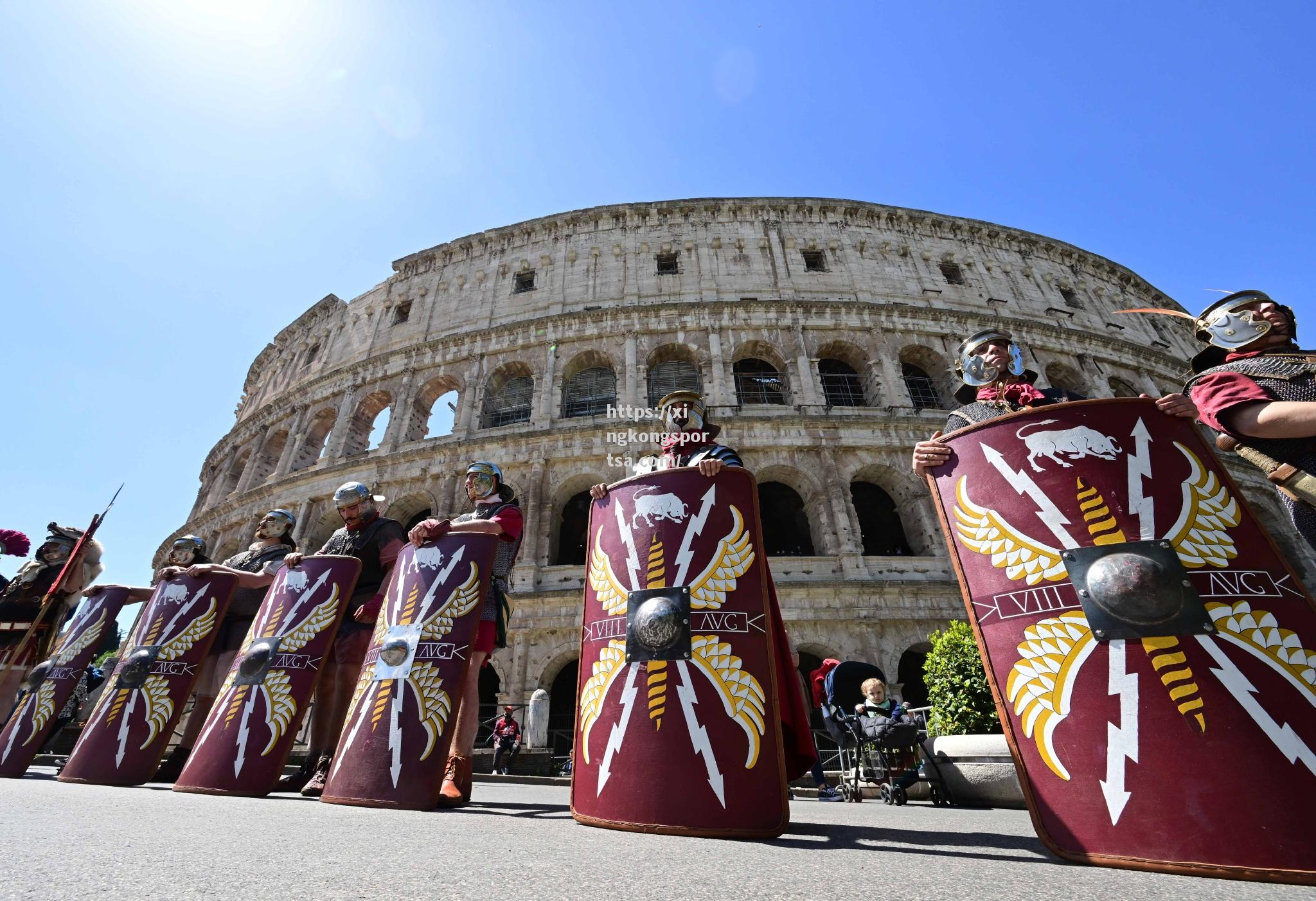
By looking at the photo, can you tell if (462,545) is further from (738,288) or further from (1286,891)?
(738,288)

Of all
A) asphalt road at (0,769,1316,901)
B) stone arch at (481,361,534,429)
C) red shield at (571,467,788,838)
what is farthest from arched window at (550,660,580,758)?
asphalt road at (0,769,1316,901)

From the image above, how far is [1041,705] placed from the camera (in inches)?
85.6

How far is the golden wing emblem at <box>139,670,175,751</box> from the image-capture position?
4.43 metres

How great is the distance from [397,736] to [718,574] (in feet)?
6.96

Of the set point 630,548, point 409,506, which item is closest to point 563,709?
point 409,506

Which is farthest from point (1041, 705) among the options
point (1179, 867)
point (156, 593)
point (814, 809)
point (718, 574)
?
Answer: point (156, 593)

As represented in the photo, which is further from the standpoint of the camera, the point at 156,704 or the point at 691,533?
the point at 156,704

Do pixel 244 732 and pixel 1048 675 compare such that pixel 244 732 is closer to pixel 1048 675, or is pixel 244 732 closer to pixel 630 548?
pixel 630 548

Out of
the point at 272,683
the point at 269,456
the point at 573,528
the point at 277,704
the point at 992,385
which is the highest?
the point at 269,456

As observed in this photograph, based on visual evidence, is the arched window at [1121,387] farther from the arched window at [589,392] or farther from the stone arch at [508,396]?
the stone arch at [508,396]

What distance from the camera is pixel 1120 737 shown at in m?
2.00

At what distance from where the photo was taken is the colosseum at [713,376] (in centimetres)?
1254

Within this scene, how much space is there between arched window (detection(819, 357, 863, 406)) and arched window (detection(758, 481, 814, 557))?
9.36ft

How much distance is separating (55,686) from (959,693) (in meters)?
9.34
